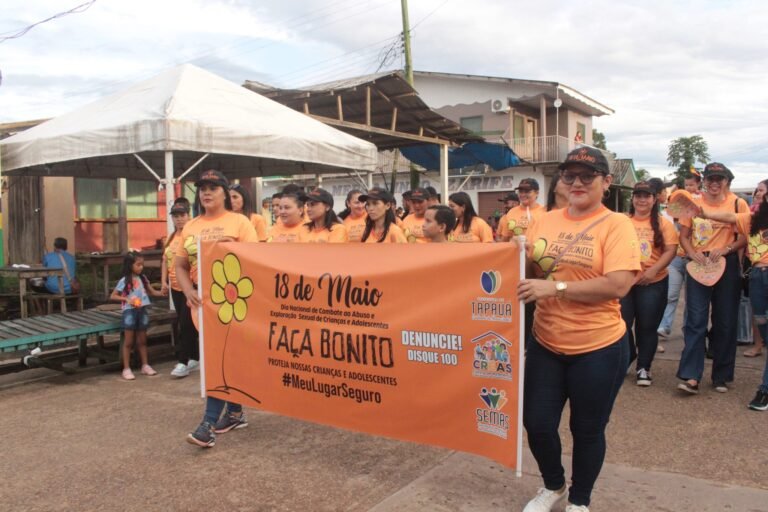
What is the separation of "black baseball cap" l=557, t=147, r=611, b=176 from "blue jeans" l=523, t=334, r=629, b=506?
0.83 metres

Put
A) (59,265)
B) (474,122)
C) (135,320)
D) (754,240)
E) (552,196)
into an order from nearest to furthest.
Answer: (552,196)
(754,240)
(135,320)
(59,265)
(474,122)

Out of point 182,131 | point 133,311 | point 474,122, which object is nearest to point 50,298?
point 133,311

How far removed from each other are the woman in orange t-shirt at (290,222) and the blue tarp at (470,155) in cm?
1219

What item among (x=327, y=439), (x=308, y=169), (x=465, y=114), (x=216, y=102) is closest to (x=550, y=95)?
(x=465, y=114)

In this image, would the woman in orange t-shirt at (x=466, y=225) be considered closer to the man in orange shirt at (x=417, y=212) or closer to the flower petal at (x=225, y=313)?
the man in orange shirt at (x=417, y=212)

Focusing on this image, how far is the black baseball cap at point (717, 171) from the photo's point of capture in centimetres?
539

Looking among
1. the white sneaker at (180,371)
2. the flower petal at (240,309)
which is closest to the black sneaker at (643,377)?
the flower petal at (240,309)

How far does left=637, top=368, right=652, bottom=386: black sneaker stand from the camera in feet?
19.0

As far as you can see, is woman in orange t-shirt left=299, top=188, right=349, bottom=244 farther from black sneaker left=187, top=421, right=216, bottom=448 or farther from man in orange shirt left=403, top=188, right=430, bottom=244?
black sneaker left=187, top=421, right=216, bottom=448

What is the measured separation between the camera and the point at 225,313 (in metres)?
4.44

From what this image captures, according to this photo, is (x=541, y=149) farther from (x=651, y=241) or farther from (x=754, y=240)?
(x=754, y=240)

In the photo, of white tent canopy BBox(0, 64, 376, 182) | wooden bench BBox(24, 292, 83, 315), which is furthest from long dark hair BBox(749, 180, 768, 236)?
wooden bench BBox(24, 292, 83, 315)

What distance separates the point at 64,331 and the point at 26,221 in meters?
8.42

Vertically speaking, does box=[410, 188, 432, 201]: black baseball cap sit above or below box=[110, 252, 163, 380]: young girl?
above
